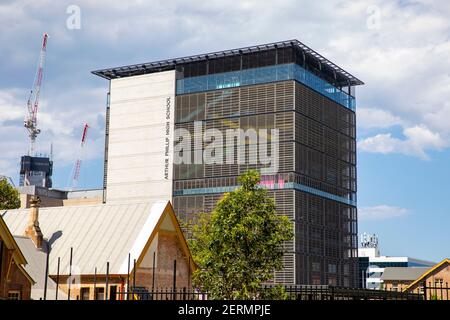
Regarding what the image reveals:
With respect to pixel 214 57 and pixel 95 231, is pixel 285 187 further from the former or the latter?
pixel 95 231

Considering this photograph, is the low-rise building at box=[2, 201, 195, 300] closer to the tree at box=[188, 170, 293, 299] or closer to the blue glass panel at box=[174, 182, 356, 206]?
the tree at box=[188, 170, 293, 299]

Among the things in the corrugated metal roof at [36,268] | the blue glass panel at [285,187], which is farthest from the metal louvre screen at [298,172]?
the corrugated metal roof at [36,268]

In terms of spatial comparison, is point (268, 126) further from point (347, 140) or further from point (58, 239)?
point (58, 239)

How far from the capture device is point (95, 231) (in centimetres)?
5975

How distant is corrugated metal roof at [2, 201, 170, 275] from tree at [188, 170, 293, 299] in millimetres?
7974

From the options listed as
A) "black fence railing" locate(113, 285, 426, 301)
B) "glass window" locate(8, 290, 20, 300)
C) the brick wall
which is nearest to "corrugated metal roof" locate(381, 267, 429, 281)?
"black fence railing" locate(113, 285, 426, 301)

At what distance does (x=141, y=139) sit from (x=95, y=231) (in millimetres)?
89471

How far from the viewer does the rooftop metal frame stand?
136 metres

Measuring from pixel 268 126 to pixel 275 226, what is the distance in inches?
3419

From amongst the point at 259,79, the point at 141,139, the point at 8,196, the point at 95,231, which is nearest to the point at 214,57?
the point at 259,79

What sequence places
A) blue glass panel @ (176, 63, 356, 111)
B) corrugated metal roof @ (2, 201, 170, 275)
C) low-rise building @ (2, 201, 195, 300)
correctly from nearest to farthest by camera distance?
low-rise building @ (2, 201, 195, 300)
corrugated metal roof @ (2, 201, 170, 275)
blue glass panel @ (176, 63, 356, 111)

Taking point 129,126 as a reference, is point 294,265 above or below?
below

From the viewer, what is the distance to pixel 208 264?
4944 centimetres
